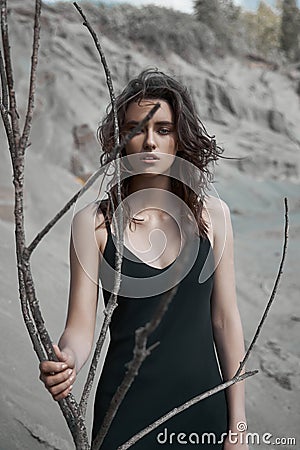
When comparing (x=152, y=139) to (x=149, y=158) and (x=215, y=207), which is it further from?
(x=215, y=207)

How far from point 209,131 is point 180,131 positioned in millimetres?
7648

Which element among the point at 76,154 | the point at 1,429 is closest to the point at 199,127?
the point at 1,429

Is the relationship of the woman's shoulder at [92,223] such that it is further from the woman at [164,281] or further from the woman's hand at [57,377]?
the woman's hand at [57,377]

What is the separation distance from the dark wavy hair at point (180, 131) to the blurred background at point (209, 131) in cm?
70

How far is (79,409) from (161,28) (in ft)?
33.6

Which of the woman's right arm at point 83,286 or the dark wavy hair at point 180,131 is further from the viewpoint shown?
the dark wavy hair at point 180,131

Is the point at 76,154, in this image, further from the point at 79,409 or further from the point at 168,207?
the point at 79,409

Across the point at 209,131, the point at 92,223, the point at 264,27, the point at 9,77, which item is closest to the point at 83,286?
the point at 92,223

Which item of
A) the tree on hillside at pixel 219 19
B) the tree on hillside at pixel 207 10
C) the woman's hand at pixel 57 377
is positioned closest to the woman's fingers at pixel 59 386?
the woman's hand at pixel 57 377

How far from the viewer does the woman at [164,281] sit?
3.48 ft

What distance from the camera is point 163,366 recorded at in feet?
3.50

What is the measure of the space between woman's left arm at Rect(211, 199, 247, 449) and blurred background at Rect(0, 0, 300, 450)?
733 mm

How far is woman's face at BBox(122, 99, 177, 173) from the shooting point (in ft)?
3.53

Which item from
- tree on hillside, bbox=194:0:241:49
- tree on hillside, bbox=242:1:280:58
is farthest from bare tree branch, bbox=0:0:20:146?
tree on hillside, bbox=242:1:280:58
